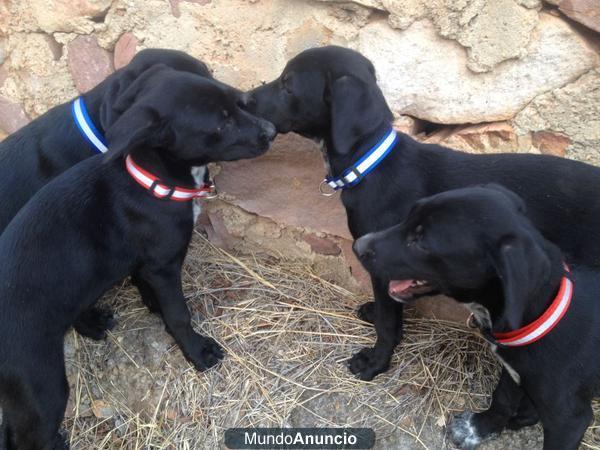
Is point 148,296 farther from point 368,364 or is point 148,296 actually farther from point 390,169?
point 390,169

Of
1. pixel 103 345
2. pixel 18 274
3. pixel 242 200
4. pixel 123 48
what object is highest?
pixel 123 48

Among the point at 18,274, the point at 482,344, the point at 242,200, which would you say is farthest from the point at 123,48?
the point at 482,344

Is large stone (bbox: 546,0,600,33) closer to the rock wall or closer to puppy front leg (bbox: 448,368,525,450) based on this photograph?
the rock wall

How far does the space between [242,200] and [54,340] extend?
4.67 ft

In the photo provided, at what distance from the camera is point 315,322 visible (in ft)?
12.0

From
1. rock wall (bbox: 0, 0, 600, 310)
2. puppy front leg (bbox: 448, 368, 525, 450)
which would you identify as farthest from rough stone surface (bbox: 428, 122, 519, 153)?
puppy front leg (bbox: 448, 368, 525, 450)

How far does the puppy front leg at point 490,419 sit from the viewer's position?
300 centimetres

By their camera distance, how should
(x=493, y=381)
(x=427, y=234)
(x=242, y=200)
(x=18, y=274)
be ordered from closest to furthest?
(x=427, y=234)
(x=18, y=274)
(x=493, y=381)
(x=242, y=200)

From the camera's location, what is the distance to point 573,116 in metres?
3.17

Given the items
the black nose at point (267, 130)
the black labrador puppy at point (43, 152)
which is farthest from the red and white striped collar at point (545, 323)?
the black labrador puppy at point (43, 152)

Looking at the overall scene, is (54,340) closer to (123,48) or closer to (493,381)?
(123,48)

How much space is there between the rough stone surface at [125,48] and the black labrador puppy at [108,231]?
67 centimetres

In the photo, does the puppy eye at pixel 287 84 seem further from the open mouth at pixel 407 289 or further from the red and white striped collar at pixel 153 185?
the open mouth at pixel 407 289

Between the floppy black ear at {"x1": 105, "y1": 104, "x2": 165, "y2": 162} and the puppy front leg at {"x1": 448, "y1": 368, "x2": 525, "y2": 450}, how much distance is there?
1.98 meters
